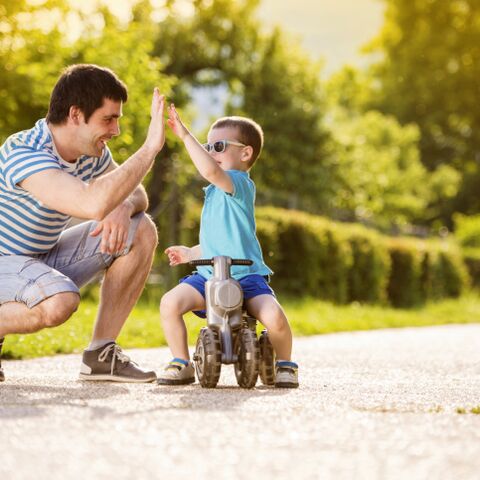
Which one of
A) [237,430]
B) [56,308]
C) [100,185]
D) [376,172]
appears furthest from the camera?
[376,172]

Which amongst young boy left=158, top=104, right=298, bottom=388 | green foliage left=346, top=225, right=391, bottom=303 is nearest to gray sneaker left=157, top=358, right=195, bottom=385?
young boy left=158, top=104, right=298, bottom=388

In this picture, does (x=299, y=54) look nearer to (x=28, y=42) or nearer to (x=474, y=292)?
(x=474, y=292)

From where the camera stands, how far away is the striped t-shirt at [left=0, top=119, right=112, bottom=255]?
4.72 m

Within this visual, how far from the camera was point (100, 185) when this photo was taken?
14.8 ft

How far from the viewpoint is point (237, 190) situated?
4.96m

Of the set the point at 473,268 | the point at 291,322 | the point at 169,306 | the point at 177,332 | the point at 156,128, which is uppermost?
the point at 473,268

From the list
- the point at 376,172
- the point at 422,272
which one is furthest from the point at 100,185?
the point at 376,172

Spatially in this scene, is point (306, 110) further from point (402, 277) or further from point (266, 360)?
point (266, 360)

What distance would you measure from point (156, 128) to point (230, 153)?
2.09 feet

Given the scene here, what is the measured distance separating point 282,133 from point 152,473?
24854 millimetres

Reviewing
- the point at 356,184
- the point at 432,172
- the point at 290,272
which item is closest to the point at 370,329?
the point at 290,272

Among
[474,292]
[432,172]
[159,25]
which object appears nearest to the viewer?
[474,292]

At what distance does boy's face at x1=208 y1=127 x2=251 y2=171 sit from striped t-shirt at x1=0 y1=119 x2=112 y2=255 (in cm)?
Result: 64

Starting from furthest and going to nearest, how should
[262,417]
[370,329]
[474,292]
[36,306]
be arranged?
[474,292] → [370,329] → [36,306] → [262,417]
